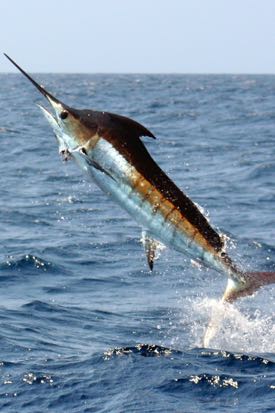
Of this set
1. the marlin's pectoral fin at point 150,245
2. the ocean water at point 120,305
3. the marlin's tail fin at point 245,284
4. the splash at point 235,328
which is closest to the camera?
the marlin's pectoral fin at point 150,245

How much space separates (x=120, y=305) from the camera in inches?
547

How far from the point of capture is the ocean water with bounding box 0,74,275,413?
380 inches

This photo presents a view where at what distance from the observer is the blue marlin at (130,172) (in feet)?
23.4

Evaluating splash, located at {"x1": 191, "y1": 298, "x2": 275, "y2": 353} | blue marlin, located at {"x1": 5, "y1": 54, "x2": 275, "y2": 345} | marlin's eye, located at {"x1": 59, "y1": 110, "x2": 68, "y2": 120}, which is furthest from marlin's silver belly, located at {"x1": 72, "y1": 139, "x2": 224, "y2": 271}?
splash, located at {"x1": 191, "y1": 298, "x2": 275, "y2": 353}

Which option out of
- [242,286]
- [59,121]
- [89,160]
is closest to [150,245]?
[89,160]

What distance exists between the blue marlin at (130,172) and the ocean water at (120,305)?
7.58ft

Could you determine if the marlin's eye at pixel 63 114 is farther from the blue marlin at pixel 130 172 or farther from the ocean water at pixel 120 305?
the ocean water at pixel 120 305

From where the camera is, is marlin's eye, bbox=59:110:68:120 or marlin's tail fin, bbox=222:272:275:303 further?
marlin's tail fin, bbox=222:272:275:303

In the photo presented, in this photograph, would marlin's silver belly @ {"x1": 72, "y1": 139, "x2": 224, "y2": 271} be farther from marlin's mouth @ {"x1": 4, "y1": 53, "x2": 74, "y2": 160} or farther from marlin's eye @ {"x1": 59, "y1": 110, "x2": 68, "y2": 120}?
marlin's eye @ {"x1": 59, "y1": 110, "x2": 68, "y2": 120}

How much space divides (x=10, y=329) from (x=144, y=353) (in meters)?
2.14

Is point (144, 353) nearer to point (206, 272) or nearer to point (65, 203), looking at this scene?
point (206, 272)

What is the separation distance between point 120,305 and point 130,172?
6.88 metres

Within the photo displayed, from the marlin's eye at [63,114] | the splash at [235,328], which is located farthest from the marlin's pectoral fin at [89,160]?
the splash at [235,328]

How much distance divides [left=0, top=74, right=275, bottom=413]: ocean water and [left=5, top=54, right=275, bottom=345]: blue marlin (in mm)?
2309
